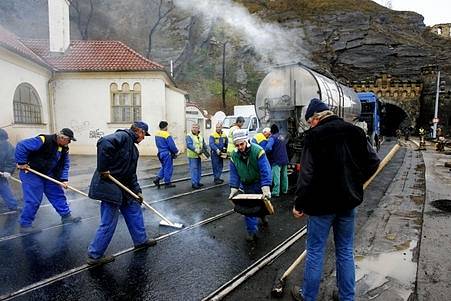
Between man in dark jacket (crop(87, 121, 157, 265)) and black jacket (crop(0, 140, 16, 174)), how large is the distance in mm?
3358

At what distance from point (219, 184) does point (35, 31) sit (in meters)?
28.1

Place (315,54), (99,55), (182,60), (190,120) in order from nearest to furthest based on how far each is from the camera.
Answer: (99,55) → (190,120) → (182,60) → (315,54)

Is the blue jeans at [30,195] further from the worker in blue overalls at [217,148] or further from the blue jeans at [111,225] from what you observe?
the worker in blue overalls at [217,148]

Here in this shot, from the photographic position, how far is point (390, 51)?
4081cm

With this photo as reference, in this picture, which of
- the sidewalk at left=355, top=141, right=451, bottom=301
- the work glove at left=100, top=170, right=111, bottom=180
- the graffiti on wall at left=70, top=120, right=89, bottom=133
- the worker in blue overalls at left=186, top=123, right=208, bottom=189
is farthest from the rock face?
the work glove at left=100, top=170, right=111, bottom=180

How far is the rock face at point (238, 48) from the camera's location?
37906 millimetres

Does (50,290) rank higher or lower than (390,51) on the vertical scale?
lower

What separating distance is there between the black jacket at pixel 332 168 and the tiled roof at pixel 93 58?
48.7 feet

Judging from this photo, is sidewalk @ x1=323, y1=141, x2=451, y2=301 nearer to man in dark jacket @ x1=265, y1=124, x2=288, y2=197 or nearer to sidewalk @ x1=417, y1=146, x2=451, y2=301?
sidewalk @ x1=417, y1=146, x2=451, y2=301

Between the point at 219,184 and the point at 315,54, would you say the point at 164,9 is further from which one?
the point at 219,184

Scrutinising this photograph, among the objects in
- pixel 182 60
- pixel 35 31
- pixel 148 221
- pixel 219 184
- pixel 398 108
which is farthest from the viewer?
pixel 182 60

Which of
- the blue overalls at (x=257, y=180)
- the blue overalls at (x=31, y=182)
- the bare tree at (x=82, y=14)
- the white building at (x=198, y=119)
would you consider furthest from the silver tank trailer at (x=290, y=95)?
the bare tree at (x=82, y=14)

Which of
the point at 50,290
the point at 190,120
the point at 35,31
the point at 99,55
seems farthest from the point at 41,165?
the point at 35,31

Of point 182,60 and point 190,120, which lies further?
point 182,60
